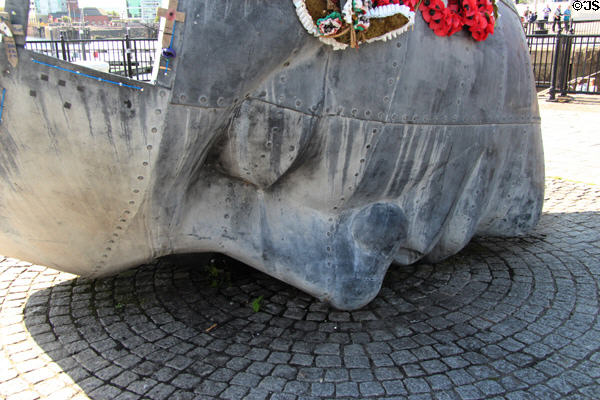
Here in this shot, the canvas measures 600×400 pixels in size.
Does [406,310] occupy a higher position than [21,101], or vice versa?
[21,101]

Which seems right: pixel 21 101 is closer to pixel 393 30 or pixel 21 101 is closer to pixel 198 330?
pixel 198 330

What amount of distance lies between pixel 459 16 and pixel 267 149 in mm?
1804

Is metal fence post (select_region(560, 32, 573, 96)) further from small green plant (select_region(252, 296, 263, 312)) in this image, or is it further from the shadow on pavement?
small green plant (select_region(252, 296, 263, 312))

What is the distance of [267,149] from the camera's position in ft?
11.6

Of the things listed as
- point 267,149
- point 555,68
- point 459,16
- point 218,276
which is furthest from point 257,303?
point 555,68

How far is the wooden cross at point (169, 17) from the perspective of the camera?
116 inches

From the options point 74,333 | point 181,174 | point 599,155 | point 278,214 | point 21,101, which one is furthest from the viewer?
point 599,155

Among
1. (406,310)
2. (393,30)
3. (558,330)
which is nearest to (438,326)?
(406,310)

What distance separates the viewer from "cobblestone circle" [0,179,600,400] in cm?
320

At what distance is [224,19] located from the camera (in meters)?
3.04

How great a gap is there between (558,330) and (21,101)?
3.90 metres

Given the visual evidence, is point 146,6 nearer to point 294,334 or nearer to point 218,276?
point 218,276

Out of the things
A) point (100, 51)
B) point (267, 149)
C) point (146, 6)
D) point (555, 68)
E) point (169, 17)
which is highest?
point (146, 6)

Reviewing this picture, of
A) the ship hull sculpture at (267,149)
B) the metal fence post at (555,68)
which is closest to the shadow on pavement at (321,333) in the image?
the ship hull sculpture at (267,149)
